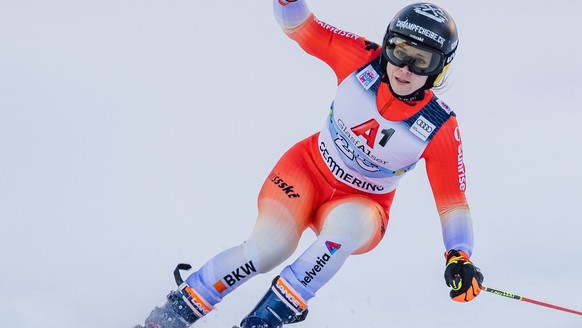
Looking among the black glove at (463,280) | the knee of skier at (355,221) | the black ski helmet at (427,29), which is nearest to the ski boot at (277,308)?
the knee of skier at (355,221)

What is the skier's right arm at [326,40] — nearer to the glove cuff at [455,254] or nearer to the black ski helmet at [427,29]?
the black ski helmet at [427,29]

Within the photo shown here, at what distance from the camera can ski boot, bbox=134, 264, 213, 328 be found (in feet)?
16.2

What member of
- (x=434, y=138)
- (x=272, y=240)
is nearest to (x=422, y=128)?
(x=434, y=138)

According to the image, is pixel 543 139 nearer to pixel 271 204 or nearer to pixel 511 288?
pixel 511 288

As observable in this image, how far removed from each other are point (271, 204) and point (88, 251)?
1676 millimetres

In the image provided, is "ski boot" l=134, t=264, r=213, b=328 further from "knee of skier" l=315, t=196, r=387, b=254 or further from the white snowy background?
"knee of skier" l=315, t=196, r=387, b=254

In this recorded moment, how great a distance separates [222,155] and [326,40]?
2767 mm

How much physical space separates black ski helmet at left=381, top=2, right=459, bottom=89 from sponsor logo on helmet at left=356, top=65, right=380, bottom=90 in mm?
275

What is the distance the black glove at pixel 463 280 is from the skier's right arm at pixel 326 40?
1258 millimetres

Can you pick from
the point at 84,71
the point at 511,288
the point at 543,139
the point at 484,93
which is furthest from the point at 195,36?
the point at 511,288

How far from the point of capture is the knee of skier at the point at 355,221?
4.91 metres

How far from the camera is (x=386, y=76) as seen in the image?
4.95 meters

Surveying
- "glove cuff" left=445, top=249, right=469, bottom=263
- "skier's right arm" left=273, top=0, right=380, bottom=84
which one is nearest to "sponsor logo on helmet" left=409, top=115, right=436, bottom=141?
"skier's right arm" left=273, top=0, right=380, bottom=84

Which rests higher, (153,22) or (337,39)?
(153,22)
